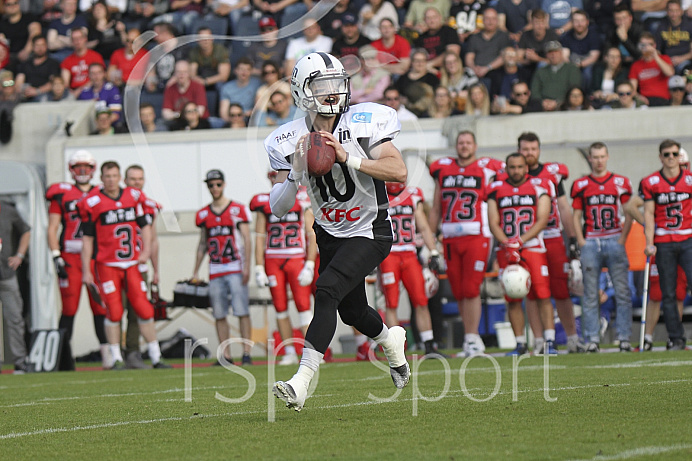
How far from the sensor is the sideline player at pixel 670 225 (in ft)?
32.9

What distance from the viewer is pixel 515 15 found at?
14.9 meters

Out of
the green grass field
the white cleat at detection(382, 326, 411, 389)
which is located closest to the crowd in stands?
the green grass field

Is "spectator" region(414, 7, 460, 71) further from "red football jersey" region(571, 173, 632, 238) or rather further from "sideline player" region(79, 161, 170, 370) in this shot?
"sideline player" region(79, 161, 170, 370)

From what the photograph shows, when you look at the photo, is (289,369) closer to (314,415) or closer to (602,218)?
(602,218)

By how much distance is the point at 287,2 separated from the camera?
15.9 metres

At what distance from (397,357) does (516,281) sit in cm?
426

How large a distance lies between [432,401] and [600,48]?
9.35 meters

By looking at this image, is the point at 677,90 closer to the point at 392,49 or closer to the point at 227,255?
the point at 392,49

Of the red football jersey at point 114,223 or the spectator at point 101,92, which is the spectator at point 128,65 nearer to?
the spectator at point 101,92

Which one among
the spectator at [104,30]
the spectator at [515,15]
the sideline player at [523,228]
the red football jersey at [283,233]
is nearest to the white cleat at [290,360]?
the red football jersey at [283,233]

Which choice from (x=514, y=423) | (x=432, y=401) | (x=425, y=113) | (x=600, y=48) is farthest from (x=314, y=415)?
(x=600, y=48)

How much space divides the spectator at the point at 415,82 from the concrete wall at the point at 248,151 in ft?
1.47

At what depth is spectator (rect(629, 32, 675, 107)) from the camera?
13391 millimetres

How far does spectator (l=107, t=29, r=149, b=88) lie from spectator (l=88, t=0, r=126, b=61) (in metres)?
0.32
